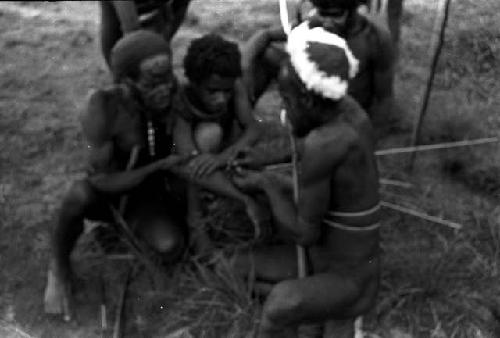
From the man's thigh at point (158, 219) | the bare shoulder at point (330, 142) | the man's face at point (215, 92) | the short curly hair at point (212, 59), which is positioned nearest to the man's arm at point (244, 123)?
the man's face at point (215, 92)

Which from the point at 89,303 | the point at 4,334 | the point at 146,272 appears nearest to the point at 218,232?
the point at 146,272

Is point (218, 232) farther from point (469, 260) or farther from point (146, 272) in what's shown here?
point (469, 260)

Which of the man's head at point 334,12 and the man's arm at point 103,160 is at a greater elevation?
the man's head at point 334,12

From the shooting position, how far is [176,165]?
282 cm

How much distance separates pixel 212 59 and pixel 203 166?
0.44 meters

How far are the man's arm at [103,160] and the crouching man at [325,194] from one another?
417mm

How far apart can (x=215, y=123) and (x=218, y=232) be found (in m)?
0.51

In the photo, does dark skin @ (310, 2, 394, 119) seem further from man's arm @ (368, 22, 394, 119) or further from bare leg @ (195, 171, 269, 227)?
bare leg @ (195, 171, 269, 227)

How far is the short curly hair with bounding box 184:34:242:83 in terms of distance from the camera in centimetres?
265

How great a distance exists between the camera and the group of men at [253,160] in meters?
2.29

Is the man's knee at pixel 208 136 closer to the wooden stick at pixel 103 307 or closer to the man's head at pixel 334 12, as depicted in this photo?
the man's head at pixel 334 12

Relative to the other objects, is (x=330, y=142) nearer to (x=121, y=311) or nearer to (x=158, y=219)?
(x=158, y=219)

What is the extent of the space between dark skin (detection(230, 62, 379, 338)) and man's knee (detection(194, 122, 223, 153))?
241 mm

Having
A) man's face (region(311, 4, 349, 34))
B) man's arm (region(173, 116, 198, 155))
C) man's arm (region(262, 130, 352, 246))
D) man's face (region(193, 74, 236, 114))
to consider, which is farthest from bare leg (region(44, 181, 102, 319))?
man's face (region(311, 4, 349, 34))
